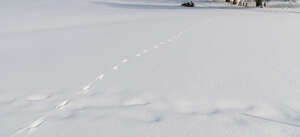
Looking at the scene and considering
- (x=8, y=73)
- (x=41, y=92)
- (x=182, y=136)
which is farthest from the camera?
(x=8, y=73)

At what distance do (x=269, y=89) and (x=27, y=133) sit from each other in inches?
134

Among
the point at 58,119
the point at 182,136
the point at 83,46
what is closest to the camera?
the point at 182,136

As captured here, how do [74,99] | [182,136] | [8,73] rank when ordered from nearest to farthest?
[182,136]
[74,99]
[8,73]

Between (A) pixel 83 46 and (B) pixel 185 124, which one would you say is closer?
(B) pixel 185 124

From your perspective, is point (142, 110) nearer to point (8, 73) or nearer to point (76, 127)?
point (76, 127)

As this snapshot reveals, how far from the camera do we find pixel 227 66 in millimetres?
5805

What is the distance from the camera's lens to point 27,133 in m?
3.17

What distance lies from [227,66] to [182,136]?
3126 mm

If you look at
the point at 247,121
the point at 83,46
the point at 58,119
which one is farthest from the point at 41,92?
the point at 83,46

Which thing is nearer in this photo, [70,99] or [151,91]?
[70,99]

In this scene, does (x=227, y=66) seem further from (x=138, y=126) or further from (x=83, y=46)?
(x=83, y=46)

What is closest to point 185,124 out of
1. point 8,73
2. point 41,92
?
point 41,92

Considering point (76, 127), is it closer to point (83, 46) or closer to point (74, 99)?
point (74, 99)

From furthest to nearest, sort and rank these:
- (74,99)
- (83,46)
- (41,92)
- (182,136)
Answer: (83,46) < (41,92) < (74,99) < (182,136)
